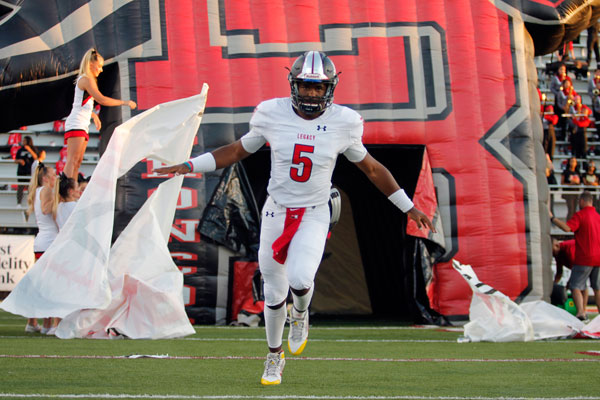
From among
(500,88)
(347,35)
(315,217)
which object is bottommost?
(315,217)

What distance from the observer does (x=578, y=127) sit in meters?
17.6

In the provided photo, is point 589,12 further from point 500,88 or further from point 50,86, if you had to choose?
point 50,86

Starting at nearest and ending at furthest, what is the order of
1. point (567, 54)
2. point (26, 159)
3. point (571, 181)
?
point (26, 159) < point (571, 181) < point (567, 54)

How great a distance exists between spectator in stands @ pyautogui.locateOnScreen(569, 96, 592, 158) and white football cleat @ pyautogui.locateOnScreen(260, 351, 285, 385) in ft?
46.6

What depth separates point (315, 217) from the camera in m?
4.61

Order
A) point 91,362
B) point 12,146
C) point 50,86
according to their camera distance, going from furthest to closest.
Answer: point 12,146
point 50,86
point 91,362

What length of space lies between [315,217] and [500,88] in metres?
5.43

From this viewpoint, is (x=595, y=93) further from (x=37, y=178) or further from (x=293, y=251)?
(x=293, y=251)

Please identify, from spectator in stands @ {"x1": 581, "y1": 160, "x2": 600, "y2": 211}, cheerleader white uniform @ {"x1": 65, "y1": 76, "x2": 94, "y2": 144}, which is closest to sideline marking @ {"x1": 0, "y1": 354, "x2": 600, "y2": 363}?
cheerleader white uniform @ {"x1": 65, "y1": 76, "x2": 94, "y2": 144}

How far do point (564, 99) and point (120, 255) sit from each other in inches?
504

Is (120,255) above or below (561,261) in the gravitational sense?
above

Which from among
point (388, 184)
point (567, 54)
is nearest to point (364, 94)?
point (388, 184)

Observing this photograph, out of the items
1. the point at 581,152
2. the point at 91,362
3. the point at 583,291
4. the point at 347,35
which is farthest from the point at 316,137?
the point at 581,152

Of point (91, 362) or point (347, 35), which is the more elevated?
point (347, 35)
